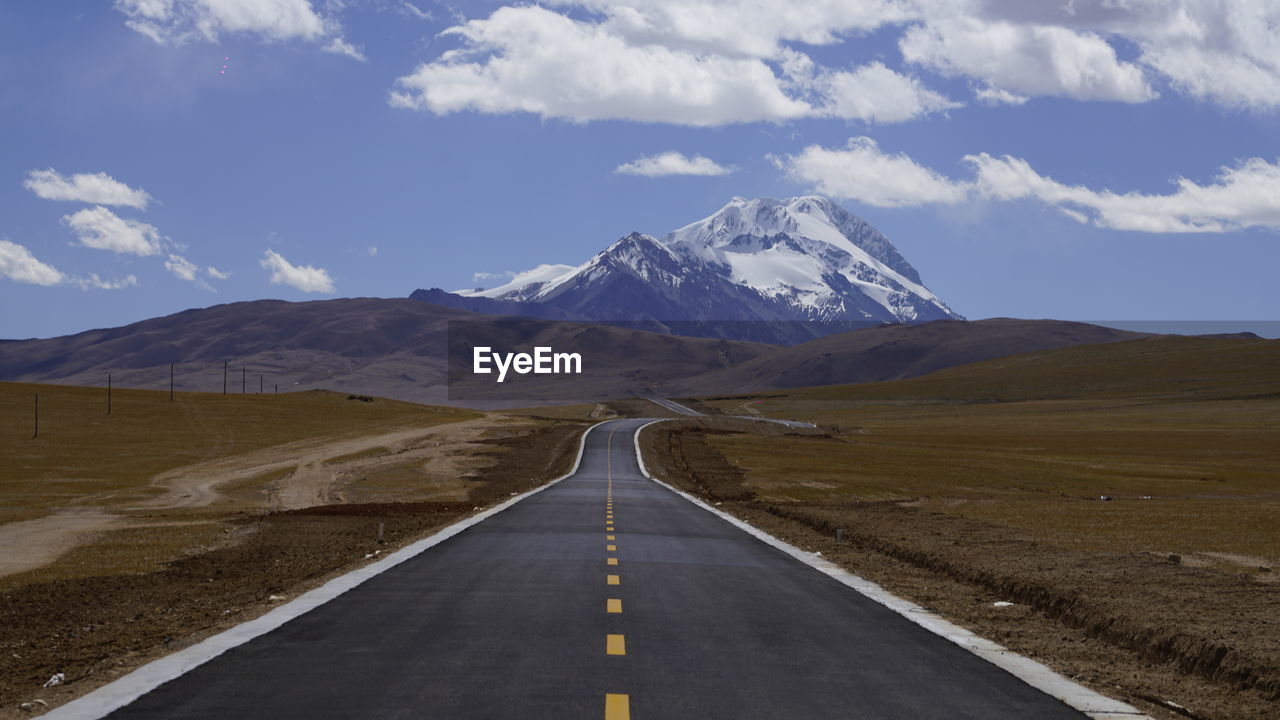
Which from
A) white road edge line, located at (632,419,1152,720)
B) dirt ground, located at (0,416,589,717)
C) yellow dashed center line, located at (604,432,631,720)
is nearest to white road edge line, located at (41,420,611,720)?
dirt ground, located at (0,416,589,717)

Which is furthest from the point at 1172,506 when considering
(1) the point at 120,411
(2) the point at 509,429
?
(1) the point at 120,411

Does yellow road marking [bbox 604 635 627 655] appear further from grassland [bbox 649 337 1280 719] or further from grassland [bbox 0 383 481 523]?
grassland [bbox 0 383 481 523]

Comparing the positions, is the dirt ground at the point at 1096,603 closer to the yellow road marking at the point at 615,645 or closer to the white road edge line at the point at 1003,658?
the white road edge line at the point at 1003,658

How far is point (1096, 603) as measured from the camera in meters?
15.7

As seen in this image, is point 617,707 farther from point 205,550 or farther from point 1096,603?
point 205,550

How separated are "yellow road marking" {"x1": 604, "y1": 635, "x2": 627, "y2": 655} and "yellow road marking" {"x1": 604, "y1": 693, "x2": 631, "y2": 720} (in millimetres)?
1924

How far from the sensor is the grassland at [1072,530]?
1287cm

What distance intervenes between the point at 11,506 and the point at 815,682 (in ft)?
153

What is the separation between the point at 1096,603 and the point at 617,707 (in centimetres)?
917

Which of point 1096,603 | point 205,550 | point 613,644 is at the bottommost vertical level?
point 205,550

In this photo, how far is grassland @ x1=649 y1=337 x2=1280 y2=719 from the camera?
1287cm

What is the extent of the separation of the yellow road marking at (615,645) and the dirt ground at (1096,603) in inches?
167

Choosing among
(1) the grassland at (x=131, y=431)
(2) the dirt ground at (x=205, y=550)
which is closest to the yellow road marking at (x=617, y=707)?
(2) the dirt ground at (x=205, y=550)

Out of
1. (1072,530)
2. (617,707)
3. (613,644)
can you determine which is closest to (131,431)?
(1072,530)
